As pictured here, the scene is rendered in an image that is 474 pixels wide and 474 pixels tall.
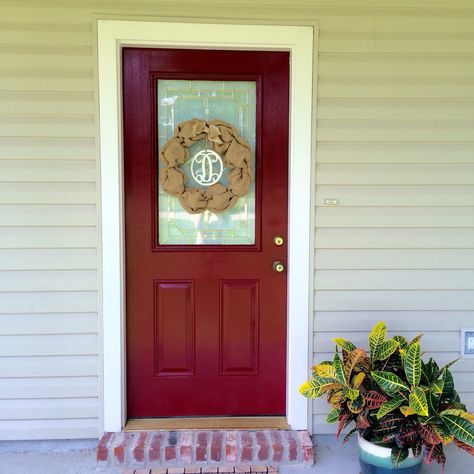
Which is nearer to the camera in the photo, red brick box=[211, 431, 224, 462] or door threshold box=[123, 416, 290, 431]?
red brick box=[211, 431, 224, 462]

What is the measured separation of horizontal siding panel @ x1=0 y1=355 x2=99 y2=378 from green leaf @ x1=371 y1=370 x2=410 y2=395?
1.44 metres

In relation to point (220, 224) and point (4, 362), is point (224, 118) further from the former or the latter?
point (4, 362)

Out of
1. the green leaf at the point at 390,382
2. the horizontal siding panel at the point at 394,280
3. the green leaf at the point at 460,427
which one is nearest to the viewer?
the green leaf at the point at 460,427

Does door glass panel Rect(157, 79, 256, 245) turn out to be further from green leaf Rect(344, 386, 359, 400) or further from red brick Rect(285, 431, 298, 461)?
red brick Rect(285, 431, 298, 461)

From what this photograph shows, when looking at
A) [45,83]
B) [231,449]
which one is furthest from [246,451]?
[45,83]

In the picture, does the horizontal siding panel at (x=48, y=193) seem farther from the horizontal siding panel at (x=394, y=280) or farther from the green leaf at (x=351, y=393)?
the green leaf at (x=351, y=393)

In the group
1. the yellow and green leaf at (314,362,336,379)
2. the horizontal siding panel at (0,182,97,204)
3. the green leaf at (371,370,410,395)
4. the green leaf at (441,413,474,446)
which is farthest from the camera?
the horizontal siding panel at (0,182,97,204)

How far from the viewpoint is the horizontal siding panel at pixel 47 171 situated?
2395mm

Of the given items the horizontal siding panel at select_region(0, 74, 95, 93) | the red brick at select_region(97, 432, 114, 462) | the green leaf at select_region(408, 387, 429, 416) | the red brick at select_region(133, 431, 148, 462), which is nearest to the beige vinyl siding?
the horizontal siding panel at select_region(0, 74, 95, 93)

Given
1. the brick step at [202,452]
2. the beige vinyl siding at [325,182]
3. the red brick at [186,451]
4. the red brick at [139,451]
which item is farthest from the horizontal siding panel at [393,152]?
the red brick at [139,451]

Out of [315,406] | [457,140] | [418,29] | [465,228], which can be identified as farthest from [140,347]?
[418,29]

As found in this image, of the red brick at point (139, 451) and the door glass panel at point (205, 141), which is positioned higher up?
the door glass panel at point (205, 141)

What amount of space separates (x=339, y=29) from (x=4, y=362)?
2.49 m

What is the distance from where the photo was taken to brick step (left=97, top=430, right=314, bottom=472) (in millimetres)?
2299
